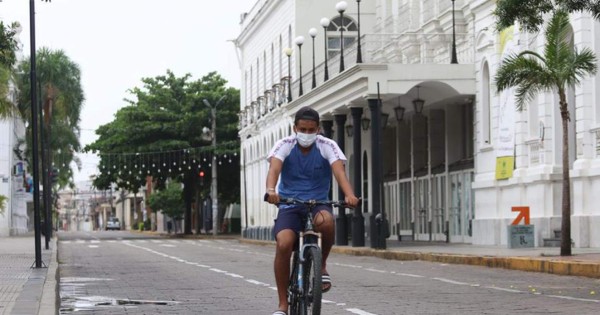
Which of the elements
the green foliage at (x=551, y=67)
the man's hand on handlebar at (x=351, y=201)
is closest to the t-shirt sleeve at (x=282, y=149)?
the man's hand on handlebar at (x=351, y=201)

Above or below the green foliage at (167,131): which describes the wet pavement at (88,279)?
below

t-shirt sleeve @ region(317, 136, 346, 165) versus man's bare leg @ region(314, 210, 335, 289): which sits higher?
t-shirt sleeve @ region(317, 136, 346, 165)

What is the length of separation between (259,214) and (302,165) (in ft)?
188

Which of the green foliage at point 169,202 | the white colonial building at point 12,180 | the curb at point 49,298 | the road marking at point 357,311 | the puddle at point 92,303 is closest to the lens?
the curb at point 49,298

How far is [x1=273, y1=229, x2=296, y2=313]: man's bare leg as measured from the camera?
1050 cm

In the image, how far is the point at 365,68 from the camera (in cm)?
3731

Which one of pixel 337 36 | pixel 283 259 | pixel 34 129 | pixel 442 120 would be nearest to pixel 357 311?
pixel 283 259

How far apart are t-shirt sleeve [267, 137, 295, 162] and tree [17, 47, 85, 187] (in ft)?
199

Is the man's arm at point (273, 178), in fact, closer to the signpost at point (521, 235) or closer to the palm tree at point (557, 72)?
the palm tree at point (557, 72)

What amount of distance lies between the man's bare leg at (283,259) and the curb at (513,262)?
35.8ft

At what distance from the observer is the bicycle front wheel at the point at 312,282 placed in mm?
9845

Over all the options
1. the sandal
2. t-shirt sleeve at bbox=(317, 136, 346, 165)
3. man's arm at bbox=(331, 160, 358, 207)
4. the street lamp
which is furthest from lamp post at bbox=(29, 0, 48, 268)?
the sandal

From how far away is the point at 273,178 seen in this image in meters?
10.6

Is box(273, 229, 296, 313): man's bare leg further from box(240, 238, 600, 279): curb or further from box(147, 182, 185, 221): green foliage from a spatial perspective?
box(147, 182, 185, 221): green foliage
